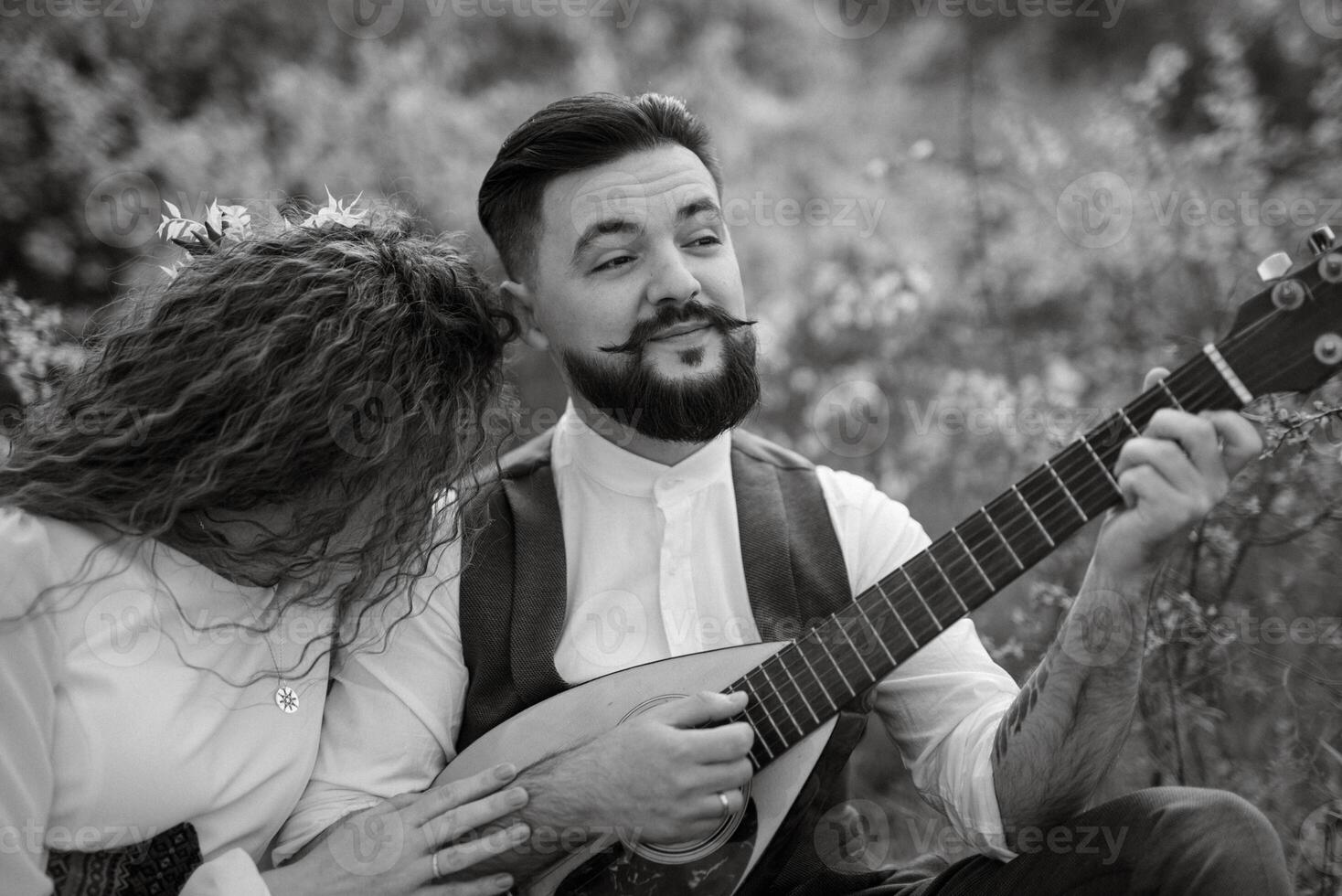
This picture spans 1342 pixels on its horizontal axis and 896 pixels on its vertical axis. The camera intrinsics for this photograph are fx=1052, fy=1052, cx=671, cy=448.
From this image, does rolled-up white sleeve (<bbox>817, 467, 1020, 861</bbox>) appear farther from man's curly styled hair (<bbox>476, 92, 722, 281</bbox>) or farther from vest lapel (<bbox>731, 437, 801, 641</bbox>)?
man's curly styled hair (<bbox>476, 92, 722, 281</bbox>)

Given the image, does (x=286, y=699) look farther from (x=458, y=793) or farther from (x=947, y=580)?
(x=947, y=580)

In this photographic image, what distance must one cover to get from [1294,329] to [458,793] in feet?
5.02

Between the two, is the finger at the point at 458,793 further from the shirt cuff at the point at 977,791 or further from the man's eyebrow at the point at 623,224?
the man's eyebrow at the point at 623,224

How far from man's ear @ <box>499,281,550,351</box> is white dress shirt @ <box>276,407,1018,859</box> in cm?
19

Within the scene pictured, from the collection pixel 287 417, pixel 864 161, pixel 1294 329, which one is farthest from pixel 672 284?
pixel 864 161

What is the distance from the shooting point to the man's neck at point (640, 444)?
2322 mm

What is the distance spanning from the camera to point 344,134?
4406 mm

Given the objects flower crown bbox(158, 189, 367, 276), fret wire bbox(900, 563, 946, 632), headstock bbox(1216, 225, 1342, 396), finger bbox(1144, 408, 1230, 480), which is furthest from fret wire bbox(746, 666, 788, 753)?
flower crown bbox(158, 189, 367, 276)

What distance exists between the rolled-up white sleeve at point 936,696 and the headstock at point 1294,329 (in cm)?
75

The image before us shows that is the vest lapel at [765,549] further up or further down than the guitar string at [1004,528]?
further up

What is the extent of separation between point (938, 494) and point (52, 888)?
3.07 metres

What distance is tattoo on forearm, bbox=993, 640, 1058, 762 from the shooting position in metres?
1.73

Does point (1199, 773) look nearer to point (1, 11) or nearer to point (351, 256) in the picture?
point (351, 256)

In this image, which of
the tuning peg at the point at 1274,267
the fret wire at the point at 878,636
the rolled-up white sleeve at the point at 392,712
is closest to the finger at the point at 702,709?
the fret wire at the point at 878,636
